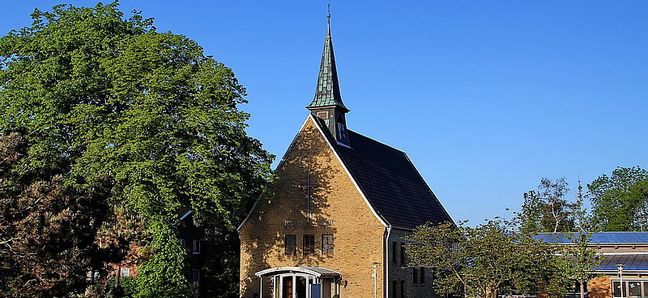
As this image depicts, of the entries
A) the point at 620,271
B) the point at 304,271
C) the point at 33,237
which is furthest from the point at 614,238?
the point at 33,237

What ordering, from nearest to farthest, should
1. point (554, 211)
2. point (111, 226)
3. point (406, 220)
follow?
point (111, 226)
point (406, 220)
point (554, 211)

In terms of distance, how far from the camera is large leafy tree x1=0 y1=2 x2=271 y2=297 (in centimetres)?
3328

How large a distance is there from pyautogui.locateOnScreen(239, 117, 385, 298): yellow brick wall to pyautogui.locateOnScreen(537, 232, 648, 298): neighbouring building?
475 inches

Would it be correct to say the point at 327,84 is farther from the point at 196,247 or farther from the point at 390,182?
the point at 196,247

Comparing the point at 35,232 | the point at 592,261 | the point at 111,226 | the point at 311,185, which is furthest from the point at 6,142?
the point at 592,261

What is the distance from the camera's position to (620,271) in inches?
1752

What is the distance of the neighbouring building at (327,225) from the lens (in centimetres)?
4047

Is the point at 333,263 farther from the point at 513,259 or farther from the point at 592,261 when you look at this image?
the point at 592,261

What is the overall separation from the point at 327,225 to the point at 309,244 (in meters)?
1.49

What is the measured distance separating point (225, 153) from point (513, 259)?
45.4 ft

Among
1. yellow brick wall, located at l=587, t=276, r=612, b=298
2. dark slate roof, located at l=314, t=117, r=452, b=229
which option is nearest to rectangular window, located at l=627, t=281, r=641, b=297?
yellow brick wall, located at l=587, t=276, r=612, b=298

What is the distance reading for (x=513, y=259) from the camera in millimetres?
35156

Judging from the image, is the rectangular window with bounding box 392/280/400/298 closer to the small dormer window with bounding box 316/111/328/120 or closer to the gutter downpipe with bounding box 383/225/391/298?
the gutter downpipe with bounding box 383/225/391/298

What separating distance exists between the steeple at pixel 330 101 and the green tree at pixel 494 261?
8555 millimetres
